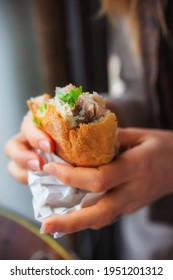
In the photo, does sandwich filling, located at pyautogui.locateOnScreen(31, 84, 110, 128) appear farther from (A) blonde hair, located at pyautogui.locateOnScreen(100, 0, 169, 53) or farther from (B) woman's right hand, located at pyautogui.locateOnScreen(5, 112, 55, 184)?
(A) blonde hair, located at pyautogui.locateOnScreen(100, 0, 169, 53)

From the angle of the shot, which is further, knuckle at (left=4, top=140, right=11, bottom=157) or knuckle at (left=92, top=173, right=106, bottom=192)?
knuckle at (left=4, top=140, right=11, bottom=157)

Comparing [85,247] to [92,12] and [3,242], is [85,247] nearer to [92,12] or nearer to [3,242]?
[3,242]

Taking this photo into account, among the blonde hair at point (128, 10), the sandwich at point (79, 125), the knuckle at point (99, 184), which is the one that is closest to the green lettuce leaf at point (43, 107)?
the sandwich at point (79, 125)

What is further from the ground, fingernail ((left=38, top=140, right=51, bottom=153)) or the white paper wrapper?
fingernail ((left=38, top=140, right=51, bottom=153))

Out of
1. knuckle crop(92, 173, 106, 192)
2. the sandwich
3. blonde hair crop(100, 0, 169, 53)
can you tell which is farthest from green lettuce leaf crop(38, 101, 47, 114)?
blonde hair crop(100, 0, 169, 53)

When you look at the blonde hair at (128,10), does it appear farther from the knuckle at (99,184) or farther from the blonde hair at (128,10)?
the knuckle at (99,184)

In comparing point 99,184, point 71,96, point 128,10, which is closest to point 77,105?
point 71,96

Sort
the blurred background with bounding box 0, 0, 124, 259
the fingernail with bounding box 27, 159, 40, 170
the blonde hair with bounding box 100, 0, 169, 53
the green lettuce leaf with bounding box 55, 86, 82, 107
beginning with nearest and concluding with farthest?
the green lettuce leaf with bounding box 55, 86, 82, 107
the fingernail with bounding box 27, 159, 40, 170
the blurred background with bounding box 0, 0, 124, 259
the blonde hair with bounding box 100, 0, 169, 53
